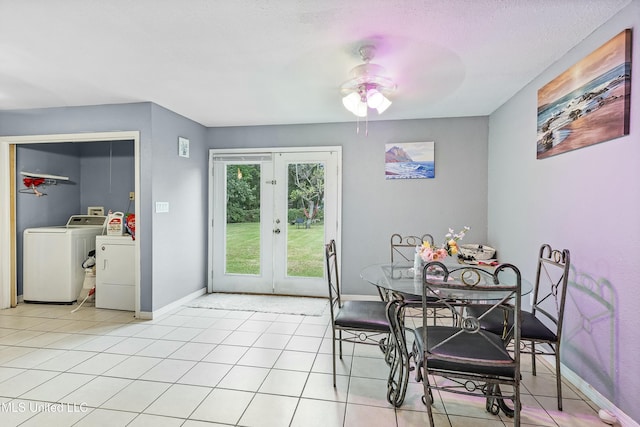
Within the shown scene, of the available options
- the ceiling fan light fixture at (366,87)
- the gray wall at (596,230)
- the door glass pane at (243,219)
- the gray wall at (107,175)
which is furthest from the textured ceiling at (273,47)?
the gray wall at (107,175)

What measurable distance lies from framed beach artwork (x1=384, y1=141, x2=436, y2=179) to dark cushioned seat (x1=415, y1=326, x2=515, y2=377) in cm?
259

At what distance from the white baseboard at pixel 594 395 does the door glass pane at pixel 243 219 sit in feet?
11.6

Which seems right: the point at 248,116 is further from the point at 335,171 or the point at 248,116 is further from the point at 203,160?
the point at 335,171

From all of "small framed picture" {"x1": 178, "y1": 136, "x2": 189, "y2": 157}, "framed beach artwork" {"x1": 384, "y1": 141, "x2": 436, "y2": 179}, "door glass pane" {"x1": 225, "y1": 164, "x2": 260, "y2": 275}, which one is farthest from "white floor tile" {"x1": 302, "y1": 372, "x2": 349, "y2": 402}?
"small framed picture" {"x1": 178, "y1": 136, "x2": 189, "y2": 157}

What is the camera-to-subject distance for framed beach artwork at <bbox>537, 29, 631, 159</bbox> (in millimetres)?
1845

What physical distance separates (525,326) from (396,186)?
2.43m

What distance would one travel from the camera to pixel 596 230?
209 cm

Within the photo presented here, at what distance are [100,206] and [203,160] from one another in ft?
6.12

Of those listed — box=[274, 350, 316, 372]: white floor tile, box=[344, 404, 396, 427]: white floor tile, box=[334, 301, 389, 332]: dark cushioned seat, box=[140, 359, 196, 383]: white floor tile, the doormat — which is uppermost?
box=[334, 301, 389, 332]: dark cushioned seat

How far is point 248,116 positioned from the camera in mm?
4105

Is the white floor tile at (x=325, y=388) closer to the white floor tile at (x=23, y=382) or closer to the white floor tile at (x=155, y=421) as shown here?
the white floor tile at (x=155, y=421)

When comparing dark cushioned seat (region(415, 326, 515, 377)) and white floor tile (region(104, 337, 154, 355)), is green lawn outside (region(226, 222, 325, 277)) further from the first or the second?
dark cushioned seat (region(415, 326, 515, 377))

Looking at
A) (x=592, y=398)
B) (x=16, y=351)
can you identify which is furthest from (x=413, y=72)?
(x=16, y=351)

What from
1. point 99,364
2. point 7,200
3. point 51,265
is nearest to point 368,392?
point 99,364
